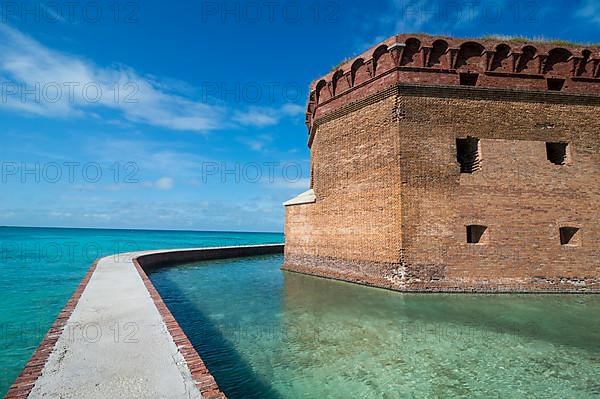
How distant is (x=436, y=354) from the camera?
16.3ft

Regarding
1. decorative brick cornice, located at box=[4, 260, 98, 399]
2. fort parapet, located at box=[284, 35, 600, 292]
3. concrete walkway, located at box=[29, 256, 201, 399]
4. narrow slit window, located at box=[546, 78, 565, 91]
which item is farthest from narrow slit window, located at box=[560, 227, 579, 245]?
decorative brick cornice, located at box=[4, 260, 98, 399]

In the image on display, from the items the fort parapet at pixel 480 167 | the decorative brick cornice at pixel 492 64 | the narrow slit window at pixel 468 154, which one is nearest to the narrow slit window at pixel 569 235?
the fort parapet at pixel 480 167

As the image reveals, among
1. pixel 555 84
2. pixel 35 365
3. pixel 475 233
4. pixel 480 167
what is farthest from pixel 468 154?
pixel 35 365

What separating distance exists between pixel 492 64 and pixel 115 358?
39.0ft

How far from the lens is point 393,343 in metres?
5.43

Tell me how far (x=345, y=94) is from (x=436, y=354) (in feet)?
30.4

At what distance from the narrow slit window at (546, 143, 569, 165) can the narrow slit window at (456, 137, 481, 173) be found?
2502 millimetres

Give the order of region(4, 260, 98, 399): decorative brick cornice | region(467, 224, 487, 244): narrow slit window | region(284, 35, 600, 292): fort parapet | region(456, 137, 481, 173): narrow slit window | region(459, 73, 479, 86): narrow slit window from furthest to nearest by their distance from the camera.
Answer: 1. region(459, 73, 479, 86): narrow slit window
2. region(456, 137, 481, 173): narrow slit window
3. region(467, 224, 487, 244): narrow slit window
4. region(284, 35, 600, 292): fort parapet
5. region(4, 260, 98, 399): decorative brick cornice

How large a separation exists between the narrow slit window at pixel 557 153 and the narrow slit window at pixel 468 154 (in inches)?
98.5

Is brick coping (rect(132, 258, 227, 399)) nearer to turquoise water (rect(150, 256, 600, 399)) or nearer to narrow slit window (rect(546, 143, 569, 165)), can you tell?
turquoise water (rect(150, 256, 600, 399))

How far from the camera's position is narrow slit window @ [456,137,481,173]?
1016cm

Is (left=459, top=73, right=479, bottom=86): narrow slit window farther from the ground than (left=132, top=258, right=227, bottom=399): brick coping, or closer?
farther from the ground

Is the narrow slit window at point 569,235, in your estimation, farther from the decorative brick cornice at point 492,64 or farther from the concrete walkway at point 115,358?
the concrete walkway at point 115,358

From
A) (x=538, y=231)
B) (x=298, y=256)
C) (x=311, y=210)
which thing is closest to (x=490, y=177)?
(x=538, y=231)
